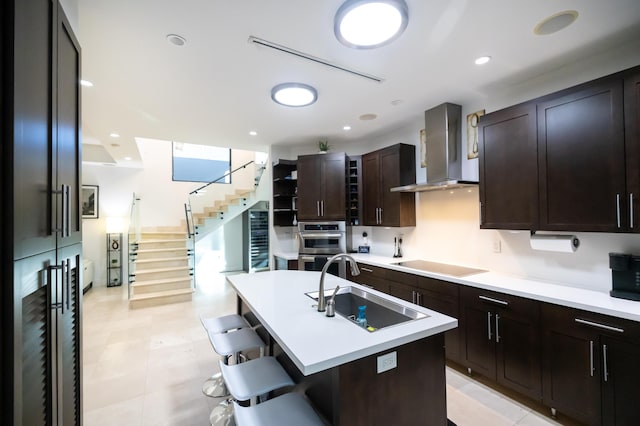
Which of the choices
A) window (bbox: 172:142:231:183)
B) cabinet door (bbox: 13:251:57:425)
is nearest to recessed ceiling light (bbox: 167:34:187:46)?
cabinet door (bbox: 13:251:57:425)

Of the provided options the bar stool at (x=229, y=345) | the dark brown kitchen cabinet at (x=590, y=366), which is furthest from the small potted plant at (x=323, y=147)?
the dark brown kitchen cabinet at (x=590, y=366)

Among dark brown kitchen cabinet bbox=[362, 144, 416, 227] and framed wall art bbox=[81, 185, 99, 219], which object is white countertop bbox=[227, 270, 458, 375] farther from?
framed wall art bbox=[81, 185, 99, 219]

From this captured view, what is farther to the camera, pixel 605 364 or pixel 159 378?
pixel 159 378

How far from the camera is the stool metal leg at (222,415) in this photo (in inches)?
80.7

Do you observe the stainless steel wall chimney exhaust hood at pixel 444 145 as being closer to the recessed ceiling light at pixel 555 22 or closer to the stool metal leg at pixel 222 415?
the recessed ceiling light at pixel 555 22

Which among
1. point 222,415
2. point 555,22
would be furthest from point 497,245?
point 222,415

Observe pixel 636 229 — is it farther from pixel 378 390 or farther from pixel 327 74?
pixel 327 74

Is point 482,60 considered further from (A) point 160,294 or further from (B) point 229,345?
(A) point 160,294

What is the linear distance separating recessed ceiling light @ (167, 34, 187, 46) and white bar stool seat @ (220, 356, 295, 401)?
7.42 ft

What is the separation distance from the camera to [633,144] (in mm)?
1871

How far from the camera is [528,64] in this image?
2436 mm

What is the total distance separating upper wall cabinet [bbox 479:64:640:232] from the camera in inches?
75.0

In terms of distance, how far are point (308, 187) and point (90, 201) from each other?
16.9ft

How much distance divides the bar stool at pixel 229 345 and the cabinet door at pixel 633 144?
8.85 ft
